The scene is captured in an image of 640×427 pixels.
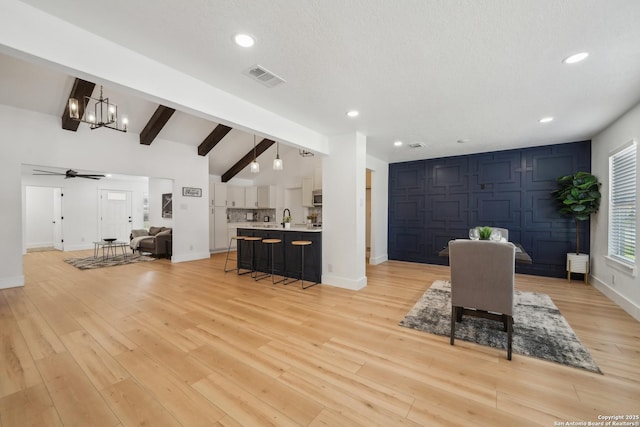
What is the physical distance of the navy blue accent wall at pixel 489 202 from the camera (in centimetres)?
507

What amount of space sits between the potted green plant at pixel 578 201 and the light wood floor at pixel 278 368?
3.60 ft

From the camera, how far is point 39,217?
8984 mm

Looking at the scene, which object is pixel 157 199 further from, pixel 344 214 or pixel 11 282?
pixel 344 214

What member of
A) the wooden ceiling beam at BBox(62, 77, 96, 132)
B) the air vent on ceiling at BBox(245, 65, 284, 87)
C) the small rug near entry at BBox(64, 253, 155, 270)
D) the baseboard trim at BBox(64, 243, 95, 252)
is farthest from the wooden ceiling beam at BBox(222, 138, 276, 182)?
the baseboard trim at BBox(64, 243, 95, 252)

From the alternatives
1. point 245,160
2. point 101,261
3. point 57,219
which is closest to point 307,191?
point 245,160

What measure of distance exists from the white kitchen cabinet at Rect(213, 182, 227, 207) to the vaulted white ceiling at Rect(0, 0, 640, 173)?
4868mm

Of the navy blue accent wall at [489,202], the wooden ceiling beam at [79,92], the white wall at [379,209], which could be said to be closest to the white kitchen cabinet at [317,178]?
the white wall at [379,209]

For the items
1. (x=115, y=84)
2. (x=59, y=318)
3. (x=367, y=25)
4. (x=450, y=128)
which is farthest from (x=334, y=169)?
(x=59, y=318)

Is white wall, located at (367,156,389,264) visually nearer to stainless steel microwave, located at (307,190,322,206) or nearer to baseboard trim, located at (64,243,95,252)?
stainless steel microwave, located at (307,190,322,206)

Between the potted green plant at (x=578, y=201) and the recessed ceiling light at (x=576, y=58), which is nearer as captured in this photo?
the recessed ceiling light at (x=576, y=58)

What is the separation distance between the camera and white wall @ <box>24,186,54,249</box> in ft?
29.0

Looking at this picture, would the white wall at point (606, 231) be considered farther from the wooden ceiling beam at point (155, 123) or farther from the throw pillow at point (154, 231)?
the throw pillow at point (154, 231)

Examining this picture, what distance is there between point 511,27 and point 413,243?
5.36m

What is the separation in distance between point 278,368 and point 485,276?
203cm
